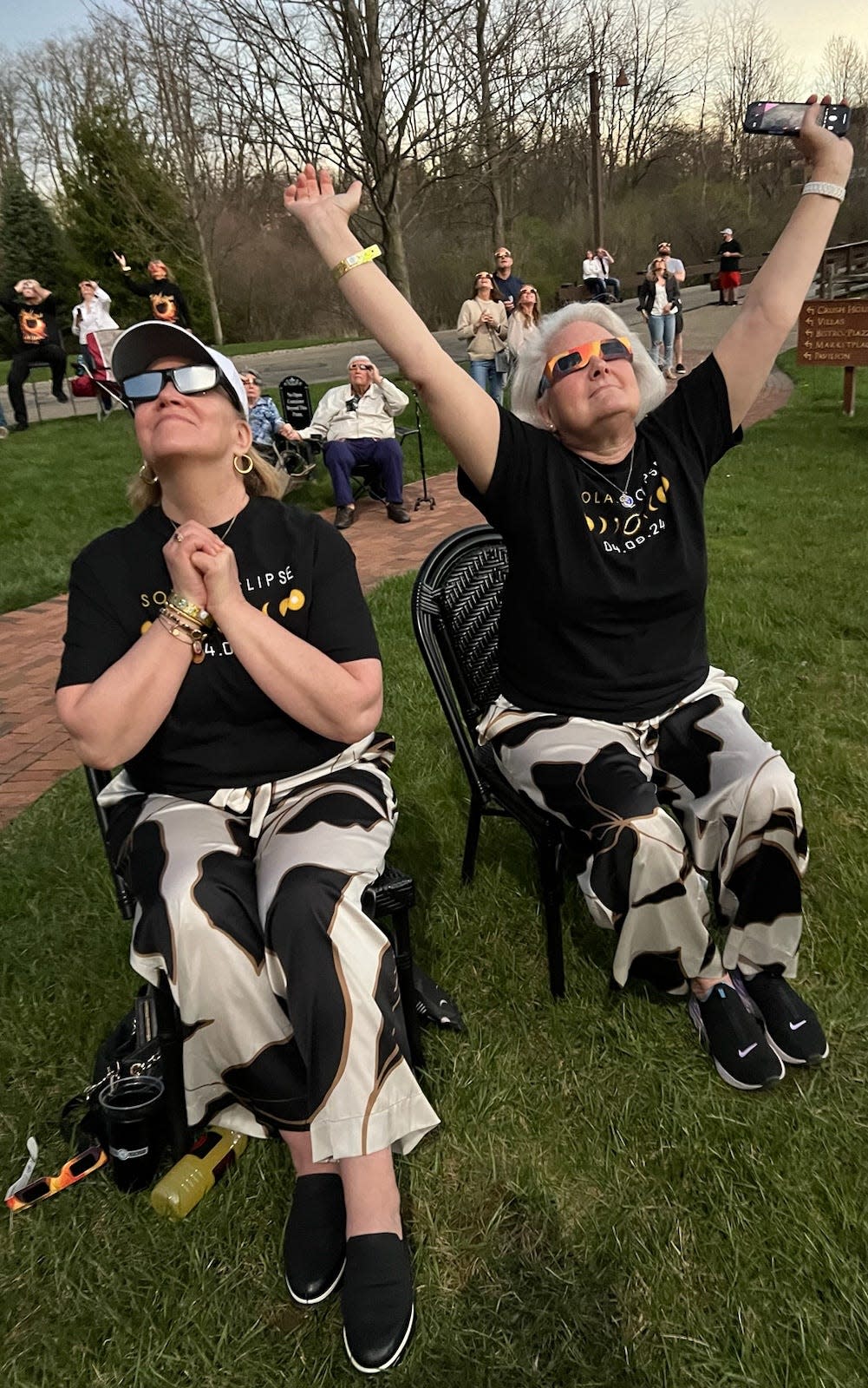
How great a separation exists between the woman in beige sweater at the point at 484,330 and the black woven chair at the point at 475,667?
26.1ft

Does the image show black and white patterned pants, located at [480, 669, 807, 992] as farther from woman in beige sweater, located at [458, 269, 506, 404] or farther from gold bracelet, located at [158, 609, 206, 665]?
woman in beige sweater, located at [458, 269, 506, 404]

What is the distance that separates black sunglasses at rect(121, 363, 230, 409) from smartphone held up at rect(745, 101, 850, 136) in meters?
1.56

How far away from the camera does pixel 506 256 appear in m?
11.6

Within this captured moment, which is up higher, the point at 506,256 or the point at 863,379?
the point at 506,256

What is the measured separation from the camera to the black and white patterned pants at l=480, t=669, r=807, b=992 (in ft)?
6.51

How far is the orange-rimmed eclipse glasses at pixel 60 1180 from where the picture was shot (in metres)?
1.87

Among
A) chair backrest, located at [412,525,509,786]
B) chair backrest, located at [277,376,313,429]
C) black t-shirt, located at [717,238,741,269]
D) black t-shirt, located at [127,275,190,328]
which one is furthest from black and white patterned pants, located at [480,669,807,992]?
black t-shirt, located at [717,238,741,269]

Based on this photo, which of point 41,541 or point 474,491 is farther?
point 41,541

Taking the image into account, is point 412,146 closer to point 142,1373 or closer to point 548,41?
point 548,41

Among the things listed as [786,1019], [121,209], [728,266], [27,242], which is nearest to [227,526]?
→ [786,1019]

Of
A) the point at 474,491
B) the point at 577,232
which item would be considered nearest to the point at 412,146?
the point at 474,491

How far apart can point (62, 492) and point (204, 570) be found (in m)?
7.72

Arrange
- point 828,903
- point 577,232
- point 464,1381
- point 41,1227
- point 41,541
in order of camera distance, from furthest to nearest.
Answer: point 577,232
point 41,541
point 828,903
point 41,1227
point 464,1381

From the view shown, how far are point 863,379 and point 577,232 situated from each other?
2575 cm
